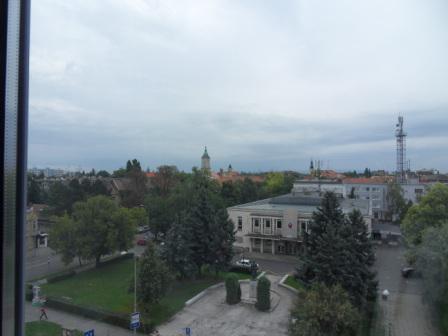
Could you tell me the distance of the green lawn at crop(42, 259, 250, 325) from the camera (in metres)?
9.77

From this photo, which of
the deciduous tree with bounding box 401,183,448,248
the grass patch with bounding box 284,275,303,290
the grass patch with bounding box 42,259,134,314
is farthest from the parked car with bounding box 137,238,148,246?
the deciduous tree with bounding box 401,183,448,248

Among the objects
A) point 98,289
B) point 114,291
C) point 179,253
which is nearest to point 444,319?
point 179,253

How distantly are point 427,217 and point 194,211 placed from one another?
30.7ft

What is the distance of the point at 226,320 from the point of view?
31.2 ft

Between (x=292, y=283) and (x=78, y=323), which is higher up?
(x=78, y=323)

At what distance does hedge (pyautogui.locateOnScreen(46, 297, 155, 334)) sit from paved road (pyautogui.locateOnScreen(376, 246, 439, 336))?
19.9ft

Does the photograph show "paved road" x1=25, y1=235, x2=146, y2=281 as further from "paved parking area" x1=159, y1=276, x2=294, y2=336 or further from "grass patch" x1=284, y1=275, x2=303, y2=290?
"grass patch" x1=284, y1=275, x2=303, y2=290

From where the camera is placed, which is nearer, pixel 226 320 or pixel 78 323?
pixel 78 323

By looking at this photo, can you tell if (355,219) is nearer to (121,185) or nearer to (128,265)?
(128,265)

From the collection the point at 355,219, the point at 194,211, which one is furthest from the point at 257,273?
the point at 355,219

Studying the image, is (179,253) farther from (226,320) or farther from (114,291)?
(226,320)

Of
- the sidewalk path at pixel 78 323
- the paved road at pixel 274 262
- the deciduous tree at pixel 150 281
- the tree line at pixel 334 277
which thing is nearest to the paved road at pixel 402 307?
the tree line at pixel 334 277

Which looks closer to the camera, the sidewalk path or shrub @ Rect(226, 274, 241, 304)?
the sidewalk path

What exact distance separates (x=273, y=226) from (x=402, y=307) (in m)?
7.97
